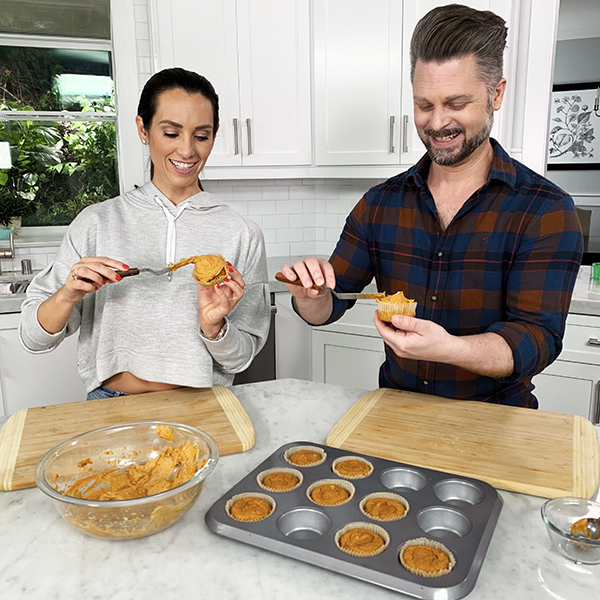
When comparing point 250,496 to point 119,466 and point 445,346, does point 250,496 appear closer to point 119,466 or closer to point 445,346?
point 119,466

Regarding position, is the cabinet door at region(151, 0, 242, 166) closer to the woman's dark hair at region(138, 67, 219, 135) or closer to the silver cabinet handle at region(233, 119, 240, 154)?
the silver cabinet handle at region(233, 119, 240, 154)

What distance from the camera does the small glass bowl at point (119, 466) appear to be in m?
0.86

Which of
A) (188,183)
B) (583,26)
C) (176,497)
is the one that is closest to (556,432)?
(176,497)

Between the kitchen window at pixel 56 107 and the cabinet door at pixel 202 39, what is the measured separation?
408 millimetres

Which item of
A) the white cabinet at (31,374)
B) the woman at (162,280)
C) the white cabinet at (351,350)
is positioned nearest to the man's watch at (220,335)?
the woman at (162,280)

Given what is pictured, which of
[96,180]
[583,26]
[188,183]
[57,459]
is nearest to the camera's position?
[57,459]

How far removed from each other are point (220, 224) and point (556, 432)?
3.47 feet

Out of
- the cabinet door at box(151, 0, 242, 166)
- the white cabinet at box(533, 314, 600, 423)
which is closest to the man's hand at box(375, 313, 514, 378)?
the white cabinet at box(533, 314, 600, 423)

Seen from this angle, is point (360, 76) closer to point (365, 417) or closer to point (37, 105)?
point (37, 105)

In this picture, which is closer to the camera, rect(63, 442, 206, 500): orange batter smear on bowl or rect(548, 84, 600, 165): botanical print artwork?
rect(63, 442, 206, 500): orange batter smear on bowl

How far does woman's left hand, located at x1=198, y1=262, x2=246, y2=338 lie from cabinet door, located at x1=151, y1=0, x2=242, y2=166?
1.84 m

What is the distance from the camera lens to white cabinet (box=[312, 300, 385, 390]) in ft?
9.78

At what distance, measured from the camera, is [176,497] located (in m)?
0.89

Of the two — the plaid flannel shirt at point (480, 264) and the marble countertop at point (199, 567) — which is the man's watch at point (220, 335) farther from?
the marble countertop at point (199, 567)
